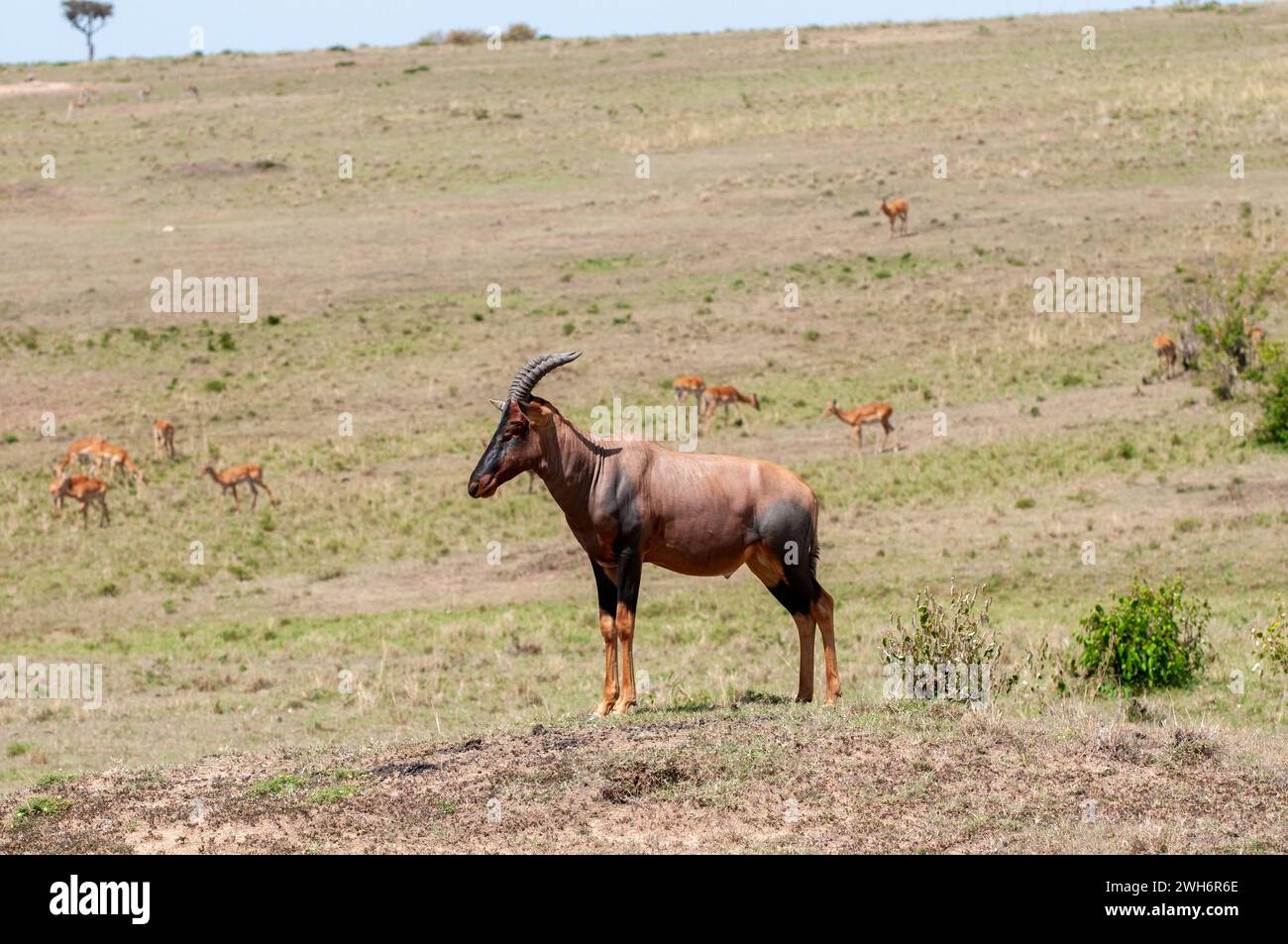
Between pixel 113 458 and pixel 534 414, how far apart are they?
22.1 meters

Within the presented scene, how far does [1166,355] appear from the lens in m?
36.8

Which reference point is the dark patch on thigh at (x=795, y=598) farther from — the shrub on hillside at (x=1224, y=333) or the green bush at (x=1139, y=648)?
the shrub on hillside at (x=1224, y=333)

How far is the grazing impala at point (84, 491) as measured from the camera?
3111cm

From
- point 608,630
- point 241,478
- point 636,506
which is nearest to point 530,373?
point 636,506

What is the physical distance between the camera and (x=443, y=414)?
37.4 meters

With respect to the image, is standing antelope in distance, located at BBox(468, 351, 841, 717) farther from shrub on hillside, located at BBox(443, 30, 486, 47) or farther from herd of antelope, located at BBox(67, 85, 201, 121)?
shrub on hillside, located at BBox(443, 30, 486, 47)

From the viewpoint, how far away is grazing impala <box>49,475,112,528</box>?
31.1 m

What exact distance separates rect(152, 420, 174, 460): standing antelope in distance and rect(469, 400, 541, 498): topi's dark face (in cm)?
2320

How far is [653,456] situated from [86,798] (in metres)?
4.75

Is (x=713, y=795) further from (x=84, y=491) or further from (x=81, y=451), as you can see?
(x=81, y=451)

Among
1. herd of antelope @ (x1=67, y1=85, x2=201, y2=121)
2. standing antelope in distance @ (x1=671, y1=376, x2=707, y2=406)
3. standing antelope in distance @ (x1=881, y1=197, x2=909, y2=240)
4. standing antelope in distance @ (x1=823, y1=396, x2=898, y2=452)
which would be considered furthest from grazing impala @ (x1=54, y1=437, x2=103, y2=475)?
herd of antelope @ (x1=67, y1=85, x2=201, y2=121)

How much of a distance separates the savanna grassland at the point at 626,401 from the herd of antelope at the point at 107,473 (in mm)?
453

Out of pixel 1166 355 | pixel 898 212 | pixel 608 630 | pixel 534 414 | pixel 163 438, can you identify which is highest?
pixel 898 212

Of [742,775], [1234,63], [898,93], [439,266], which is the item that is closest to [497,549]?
[742,775]
